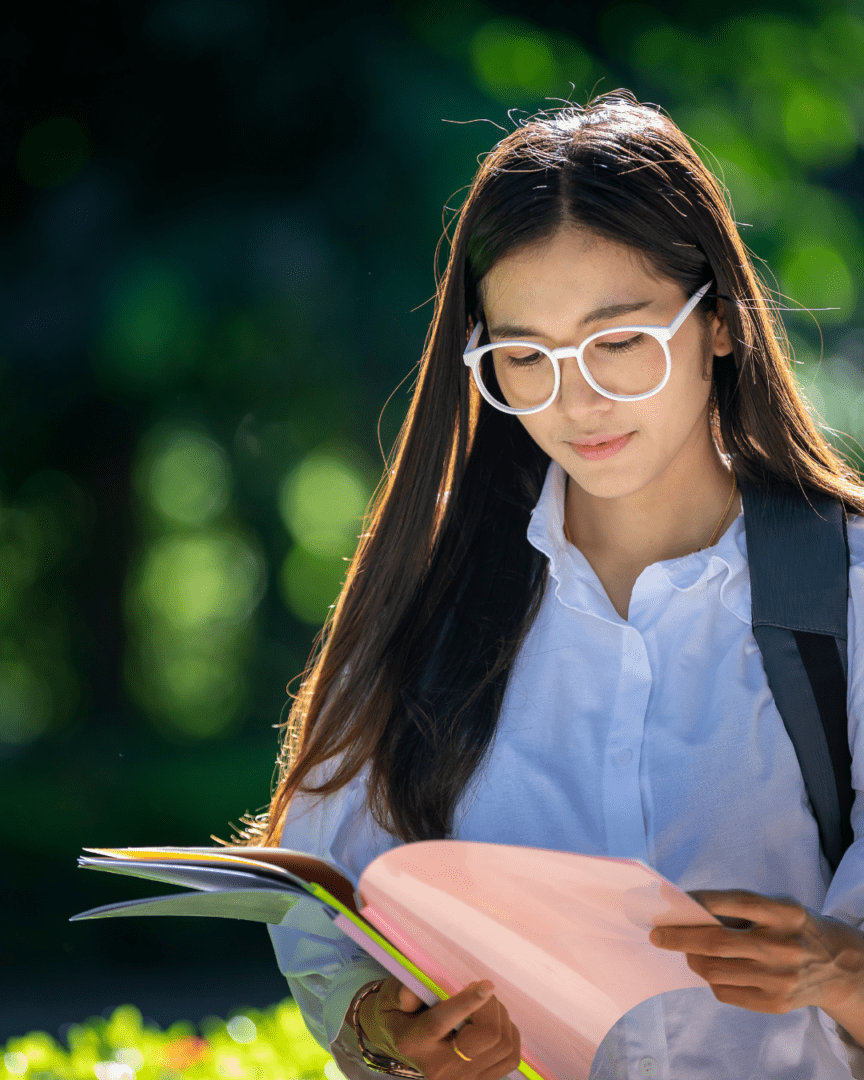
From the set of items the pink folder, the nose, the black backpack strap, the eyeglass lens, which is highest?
the eyeglass lens

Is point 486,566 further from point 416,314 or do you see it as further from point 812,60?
point 812,60

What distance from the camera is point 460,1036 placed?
4.65 ft

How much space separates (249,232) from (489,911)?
4.59 m

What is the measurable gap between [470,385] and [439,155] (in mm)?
3629

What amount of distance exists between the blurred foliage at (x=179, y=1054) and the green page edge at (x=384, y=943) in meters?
1.34

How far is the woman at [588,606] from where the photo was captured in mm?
1618

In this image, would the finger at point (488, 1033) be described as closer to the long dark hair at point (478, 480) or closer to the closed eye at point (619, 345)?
the long dark hair at point (478, 480)

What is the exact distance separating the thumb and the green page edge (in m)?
0.05

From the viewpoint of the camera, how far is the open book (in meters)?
1.14

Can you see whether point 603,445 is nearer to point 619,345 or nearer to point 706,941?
point 619,345

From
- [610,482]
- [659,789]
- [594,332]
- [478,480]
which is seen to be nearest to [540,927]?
[659,789]

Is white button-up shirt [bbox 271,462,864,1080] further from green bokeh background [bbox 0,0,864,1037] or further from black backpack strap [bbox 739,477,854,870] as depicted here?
green bokeh background [bbox 0,0,864,1037]

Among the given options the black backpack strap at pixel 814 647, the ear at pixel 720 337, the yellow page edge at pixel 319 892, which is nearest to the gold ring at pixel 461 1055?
the yellow page edge at pixel 319 892

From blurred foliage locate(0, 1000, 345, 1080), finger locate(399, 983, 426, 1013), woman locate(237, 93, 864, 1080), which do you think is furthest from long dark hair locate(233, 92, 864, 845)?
blurred foliage locate(0, 1000, 345, 1080)
